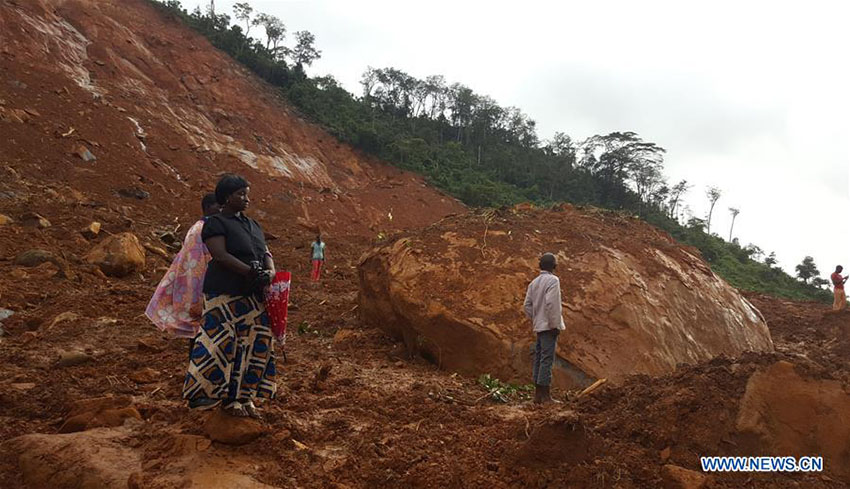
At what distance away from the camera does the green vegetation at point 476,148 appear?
27.7m

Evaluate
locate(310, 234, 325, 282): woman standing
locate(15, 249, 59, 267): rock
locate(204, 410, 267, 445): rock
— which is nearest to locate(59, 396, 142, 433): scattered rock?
locate(204, 410, 267, 445): rock

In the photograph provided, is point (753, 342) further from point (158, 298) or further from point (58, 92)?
point (58, 92)

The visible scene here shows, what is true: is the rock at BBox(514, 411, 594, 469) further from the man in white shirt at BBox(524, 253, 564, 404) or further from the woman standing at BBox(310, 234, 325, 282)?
the woman standing at BBox(310, 234, 325, 282)

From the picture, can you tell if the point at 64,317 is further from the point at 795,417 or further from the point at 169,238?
the point at 795,417

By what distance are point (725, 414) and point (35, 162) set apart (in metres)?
13.7

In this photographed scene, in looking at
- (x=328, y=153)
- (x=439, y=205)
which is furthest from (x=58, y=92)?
(x=439, y=205)

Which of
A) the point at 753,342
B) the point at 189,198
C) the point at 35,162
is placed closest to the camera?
the point at 753,342

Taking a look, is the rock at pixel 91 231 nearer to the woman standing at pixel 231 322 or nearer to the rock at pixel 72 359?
the rock at pixel 72 359

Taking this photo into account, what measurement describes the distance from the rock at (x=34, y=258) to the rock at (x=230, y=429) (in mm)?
5894

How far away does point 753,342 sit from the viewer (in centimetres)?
671

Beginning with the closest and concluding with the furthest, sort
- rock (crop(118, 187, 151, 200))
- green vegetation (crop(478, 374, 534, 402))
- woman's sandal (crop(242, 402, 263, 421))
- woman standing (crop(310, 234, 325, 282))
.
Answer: woman's sandal (crop(242, 402, 263, 421))
green vegetation (crop(478, 374, 534, 402))
woman standing (crop(310, 234, 325, 282))
rock (crop(118, 187, 151, 200))

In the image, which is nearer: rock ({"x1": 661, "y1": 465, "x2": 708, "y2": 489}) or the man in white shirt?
rock ({"x1": 661, "y1": 465, "x2": 708, "y2": 489})

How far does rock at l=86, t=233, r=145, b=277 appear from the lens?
7934 millimetres

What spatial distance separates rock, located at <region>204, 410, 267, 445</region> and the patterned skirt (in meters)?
0.11
